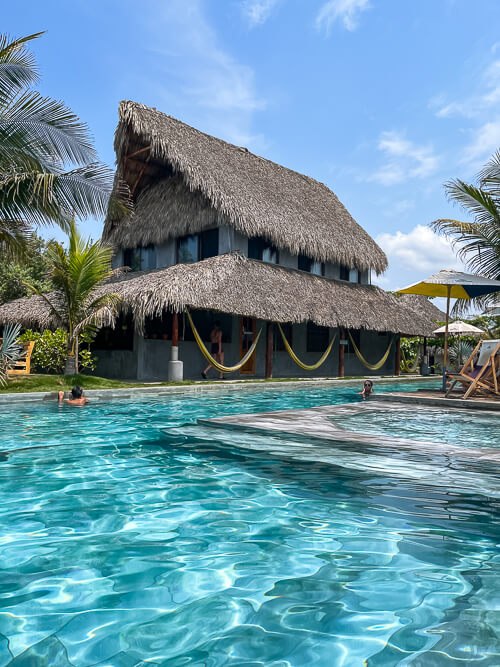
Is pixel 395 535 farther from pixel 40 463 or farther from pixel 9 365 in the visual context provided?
pixel 9 365

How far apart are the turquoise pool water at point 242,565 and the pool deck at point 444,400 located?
3.83m

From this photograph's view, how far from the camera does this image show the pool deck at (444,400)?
7716mm

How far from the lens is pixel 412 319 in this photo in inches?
778

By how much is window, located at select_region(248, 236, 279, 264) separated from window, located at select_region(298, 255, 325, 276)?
1258 mm

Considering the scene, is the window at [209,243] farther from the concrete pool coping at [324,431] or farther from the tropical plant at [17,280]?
the concrete pool coping at [324,431]

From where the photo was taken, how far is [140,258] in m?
18.2

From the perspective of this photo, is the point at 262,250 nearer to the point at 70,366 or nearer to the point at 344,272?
the point at 344,272

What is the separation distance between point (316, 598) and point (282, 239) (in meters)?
14.6

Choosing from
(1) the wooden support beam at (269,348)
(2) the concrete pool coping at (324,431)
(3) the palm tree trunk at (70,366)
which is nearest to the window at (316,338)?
(1) the wooden support beam at (269,348)

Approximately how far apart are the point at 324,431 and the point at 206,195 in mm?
10913

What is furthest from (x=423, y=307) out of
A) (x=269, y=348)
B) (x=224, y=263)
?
(x=224, y=263)

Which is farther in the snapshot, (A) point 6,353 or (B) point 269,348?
(B) point 269,348

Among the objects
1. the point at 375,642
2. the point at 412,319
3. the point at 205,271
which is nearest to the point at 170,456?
the point at 375,642

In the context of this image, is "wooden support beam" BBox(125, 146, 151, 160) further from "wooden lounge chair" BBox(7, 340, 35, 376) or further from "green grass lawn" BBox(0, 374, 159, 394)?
"green grass lawn" BBox(0, 374, 159, 394)
